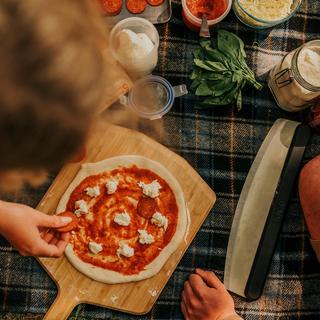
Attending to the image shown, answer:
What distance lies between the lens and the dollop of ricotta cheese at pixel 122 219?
61.1 inches

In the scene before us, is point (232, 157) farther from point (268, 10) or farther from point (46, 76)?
point (46, 76)

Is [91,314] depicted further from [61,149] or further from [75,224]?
[61,149]

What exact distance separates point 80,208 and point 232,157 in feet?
1.72

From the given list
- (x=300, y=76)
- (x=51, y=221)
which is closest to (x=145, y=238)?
(x=51, y=221)

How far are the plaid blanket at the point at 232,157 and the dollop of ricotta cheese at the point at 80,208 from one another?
0.33m

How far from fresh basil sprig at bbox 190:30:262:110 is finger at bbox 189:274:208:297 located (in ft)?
1.83

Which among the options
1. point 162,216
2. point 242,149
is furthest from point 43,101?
point 242,149

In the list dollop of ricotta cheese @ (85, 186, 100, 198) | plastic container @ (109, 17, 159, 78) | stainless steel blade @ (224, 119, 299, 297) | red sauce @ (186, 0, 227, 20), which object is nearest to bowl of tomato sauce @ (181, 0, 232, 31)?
red sauce @ (186, 0, 227, 20)

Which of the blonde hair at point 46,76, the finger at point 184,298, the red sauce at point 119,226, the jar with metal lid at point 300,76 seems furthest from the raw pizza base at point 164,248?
the blonde hair at point 46,76

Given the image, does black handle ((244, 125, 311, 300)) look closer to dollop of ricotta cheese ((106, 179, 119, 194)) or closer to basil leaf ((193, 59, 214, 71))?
basil leaf ((193, 59, 214, 71))

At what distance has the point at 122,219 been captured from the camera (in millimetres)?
1554

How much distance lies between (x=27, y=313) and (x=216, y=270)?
2.03 feet

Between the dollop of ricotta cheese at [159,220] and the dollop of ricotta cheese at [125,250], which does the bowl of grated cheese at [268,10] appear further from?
the dollop of ricotta cheese at [125,250]

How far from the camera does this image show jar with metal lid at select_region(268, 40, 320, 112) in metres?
→ 1.41
